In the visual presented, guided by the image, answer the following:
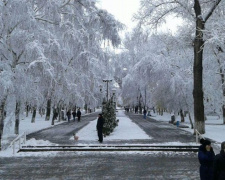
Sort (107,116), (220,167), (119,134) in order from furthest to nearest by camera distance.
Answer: (119,134), (107,116), (220,167)

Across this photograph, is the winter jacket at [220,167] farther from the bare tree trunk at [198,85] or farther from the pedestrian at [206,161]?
the bare tree trunk at [198,85]

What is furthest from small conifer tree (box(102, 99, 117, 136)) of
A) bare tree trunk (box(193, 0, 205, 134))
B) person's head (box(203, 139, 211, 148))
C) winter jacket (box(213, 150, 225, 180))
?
winter jacket (box(213, 150, 225, 180))

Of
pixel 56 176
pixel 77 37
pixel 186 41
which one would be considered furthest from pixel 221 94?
pixel 56 176

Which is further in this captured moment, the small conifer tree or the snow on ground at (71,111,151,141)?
the small conifer tree

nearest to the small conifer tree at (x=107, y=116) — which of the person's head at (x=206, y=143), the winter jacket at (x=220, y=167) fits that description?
the person's head at (x=206, y=143)

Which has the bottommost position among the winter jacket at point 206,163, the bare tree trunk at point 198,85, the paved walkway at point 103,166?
the paved walkway at point 103,166

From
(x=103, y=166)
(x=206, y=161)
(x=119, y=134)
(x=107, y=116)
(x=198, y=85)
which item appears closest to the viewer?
(x=206, y=161)

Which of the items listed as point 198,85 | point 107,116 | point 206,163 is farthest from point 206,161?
point 107,116

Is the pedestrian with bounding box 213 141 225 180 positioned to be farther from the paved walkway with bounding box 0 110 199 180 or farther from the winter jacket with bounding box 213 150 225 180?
the paved walkway with bounding box 0 110 199 180

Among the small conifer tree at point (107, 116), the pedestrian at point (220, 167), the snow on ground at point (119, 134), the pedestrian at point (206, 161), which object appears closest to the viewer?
the pedestrian at point (220, 167)

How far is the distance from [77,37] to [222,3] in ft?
36.1

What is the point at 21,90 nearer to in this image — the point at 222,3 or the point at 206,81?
the point at 222,3

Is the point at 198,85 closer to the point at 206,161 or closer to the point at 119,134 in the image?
the point at 119,134

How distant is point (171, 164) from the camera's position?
1137 centimetres
